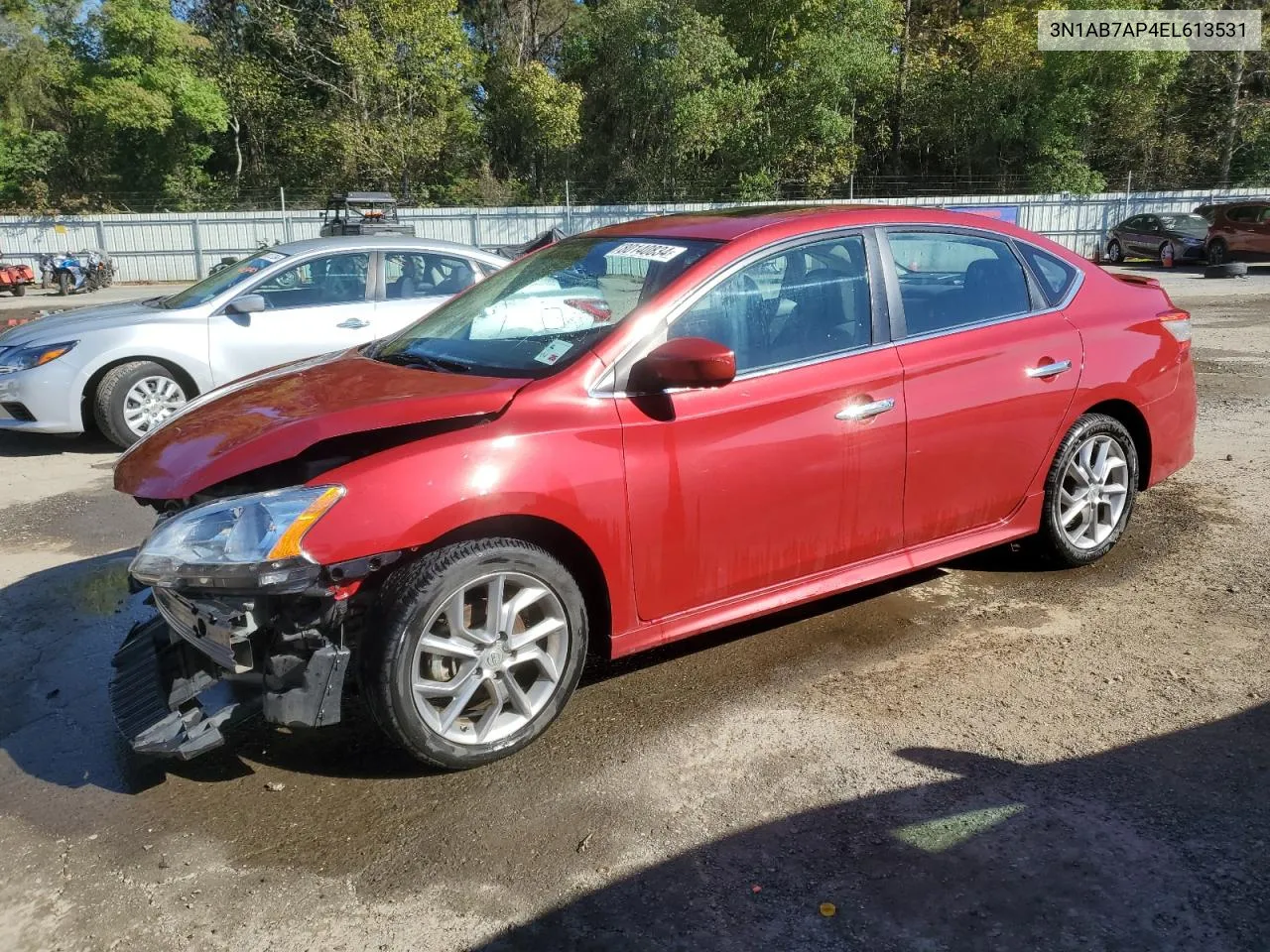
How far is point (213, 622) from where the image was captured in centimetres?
297

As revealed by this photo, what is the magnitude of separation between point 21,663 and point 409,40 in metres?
34.8

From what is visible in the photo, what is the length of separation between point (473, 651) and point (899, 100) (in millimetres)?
42611

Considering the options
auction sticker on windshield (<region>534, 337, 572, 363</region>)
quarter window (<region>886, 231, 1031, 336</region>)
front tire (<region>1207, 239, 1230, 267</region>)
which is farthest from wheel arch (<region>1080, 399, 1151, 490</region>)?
front tire (<region>1207, 239, 1230, 267</region>)

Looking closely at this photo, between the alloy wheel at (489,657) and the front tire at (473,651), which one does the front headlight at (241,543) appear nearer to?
the front tire at (473,651)

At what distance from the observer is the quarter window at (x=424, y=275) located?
8.13 meters

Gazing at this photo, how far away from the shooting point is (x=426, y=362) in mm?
3846

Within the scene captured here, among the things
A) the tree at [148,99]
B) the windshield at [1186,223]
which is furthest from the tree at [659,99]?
the windshield at [1186,223]

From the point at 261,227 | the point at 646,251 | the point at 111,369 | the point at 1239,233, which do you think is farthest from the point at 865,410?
the point at 261,227

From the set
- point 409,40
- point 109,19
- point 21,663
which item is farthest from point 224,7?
point 21,663

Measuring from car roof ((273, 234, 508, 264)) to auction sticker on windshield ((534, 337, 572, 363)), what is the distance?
489 centimetres

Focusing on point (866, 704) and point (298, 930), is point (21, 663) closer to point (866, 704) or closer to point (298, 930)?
point (298, 930)

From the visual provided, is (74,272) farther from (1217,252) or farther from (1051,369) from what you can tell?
(1217,252)

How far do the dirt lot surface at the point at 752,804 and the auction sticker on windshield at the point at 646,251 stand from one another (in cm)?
154

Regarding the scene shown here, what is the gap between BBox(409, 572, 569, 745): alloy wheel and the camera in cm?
311
